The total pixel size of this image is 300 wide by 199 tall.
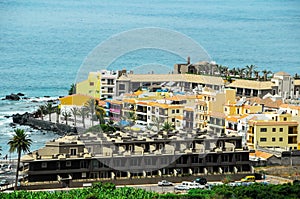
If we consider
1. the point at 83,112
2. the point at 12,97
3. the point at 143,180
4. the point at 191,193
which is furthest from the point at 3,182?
the point at 12,97

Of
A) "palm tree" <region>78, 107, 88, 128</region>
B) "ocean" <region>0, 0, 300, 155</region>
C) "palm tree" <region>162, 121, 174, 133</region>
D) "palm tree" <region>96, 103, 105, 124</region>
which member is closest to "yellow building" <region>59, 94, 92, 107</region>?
"palm tree" <region>96, 103, 105, 124</region>

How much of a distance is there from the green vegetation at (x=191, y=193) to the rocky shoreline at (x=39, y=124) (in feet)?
28.6

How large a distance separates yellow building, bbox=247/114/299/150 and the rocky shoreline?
581 centimetres

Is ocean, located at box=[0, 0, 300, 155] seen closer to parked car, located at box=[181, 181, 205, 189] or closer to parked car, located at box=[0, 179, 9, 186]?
parked car, located at box=[0, 179, 9, 186]

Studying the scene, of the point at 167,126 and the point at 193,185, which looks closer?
the point at 193,185

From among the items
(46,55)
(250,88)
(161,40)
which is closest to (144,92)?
(161,40)

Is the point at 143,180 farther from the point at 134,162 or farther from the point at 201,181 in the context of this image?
the point at 201,181

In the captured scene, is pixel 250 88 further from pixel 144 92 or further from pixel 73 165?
pixel 73 165

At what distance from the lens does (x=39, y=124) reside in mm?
25406

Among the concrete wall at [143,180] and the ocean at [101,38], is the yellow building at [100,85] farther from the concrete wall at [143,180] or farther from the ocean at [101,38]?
the concrete wall at [143,180]

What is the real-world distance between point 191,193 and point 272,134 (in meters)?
4.86

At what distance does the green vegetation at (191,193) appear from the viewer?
14859 mm

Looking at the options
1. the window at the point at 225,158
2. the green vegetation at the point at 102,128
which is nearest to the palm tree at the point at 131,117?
the green vegetation at the point at 102,128

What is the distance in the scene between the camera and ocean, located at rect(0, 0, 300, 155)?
35344mm
